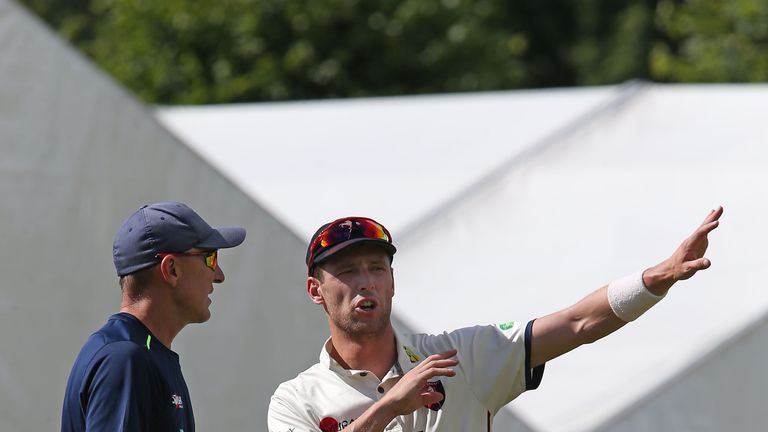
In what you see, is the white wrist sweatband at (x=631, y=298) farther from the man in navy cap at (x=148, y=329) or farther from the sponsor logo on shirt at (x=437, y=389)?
the man in navy cap at (x=148, y=329)

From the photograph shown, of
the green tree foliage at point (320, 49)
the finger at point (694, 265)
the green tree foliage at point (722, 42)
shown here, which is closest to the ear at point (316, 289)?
the finger at point (694, 265)

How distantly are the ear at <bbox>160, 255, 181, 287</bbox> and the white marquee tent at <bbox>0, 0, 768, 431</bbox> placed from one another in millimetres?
1273

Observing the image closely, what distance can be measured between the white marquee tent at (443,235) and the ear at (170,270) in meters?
1.27

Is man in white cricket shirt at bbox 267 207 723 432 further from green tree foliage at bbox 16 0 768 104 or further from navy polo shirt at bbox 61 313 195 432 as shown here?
green tree foliage at bbox 16 0 768 104

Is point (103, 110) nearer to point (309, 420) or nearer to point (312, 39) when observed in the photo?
A: point (309, 420)

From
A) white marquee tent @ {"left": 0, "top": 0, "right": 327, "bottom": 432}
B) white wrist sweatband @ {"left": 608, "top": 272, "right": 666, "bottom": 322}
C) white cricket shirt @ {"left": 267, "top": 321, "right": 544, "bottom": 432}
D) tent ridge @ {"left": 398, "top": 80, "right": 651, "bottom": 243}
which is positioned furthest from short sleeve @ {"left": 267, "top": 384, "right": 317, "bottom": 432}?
tent ridge @ {"left": 398, "top": 80, "right": 651, "bottom": 243}

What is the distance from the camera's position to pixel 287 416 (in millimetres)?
2992

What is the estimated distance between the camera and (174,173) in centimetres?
421

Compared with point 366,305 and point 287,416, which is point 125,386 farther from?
point 366,305

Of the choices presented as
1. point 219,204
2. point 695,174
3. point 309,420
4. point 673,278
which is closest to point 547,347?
point 673,278

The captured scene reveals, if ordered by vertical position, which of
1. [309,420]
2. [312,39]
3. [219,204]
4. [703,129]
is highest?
[312,39]

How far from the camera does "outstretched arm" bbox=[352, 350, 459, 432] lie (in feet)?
8.91

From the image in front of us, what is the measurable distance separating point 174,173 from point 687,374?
5.57 ft

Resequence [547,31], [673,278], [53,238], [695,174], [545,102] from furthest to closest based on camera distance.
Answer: [547,31] < [545,102] < [695,174] < [53,238] < [673,278]
